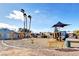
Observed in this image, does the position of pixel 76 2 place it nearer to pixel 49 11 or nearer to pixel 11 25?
pixel 49 11

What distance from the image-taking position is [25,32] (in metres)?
5.88

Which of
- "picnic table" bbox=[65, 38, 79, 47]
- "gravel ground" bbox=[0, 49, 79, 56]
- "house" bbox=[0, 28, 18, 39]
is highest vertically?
"house" bbox=[0, 28, 18, 39]

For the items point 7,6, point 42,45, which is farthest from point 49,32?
point 7,6

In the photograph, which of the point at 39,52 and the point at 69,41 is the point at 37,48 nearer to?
the point at 39,52

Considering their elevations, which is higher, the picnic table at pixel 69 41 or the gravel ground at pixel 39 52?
the picnic table at pixel 69 41

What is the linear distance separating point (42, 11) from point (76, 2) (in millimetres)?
445

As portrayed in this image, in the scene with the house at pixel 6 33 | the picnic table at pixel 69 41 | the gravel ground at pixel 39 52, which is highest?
the house at pixel 6 33

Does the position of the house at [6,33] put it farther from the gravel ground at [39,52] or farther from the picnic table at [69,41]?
the picnic table at [69,41]

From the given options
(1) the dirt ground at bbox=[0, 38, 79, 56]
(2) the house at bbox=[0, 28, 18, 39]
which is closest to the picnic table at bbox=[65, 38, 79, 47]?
(1) the dirt ground at bbox=[0, 38, 79, 56]

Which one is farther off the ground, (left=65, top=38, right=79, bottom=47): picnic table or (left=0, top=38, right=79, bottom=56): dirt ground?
(left=65, top=38, right=79, bottom=47): picnic table

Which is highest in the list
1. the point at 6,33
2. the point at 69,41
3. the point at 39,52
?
the point at 6,33

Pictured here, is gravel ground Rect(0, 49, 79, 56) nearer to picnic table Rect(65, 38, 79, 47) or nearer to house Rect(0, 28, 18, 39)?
picnic table Rect(65, 38, 79, 47)

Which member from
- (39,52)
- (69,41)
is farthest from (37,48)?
(69,41)

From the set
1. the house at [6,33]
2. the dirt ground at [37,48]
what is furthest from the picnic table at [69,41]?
the house at [6,33]
